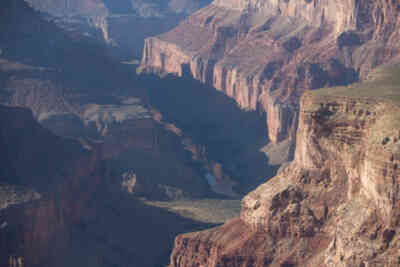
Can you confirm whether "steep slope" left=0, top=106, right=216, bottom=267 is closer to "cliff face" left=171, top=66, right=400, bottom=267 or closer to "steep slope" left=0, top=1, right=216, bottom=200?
"steep slope" left=0, top=1, right=216, bottom=200

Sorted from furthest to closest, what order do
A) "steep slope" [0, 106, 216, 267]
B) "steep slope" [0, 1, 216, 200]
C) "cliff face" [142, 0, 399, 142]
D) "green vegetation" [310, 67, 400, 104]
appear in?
"cliff face" [142, 0, 399, 142]
"steep slope" [0, 1, 216, 200]
"steep slope" [0, 106, 216, 267]
"green vegetation" [310, 67, 400, 104]

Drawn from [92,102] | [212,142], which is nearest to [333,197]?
[92,102]

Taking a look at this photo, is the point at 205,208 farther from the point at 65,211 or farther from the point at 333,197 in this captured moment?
the point at 333,197

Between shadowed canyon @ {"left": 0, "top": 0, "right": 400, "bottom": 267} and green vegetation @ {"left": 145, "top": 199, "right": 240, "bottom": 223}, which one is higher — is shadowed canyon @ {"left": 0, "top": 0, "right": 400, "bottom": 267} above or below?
above

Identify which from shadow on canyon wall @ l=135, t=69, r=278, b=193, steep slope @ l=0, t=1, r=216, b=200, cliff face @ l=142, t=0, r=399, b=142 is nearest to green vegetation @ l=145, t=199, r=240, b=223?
steep slope @ l=0, t=1, r=216, b=200

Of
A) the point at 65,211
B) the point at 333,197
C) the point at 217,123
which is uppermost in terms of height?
the point at 333,197

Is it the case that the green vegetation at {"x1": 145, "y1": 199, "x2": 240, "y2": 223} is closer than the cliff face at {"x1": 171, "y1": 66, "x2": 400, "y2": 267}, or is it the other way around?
the cliff face at {"x1": 171, "y1": 66, "x2": 400, "y2": 267}

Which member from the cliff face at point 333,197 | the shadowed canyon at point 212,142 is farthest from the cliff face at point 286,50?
the cliff face at point 333,197
